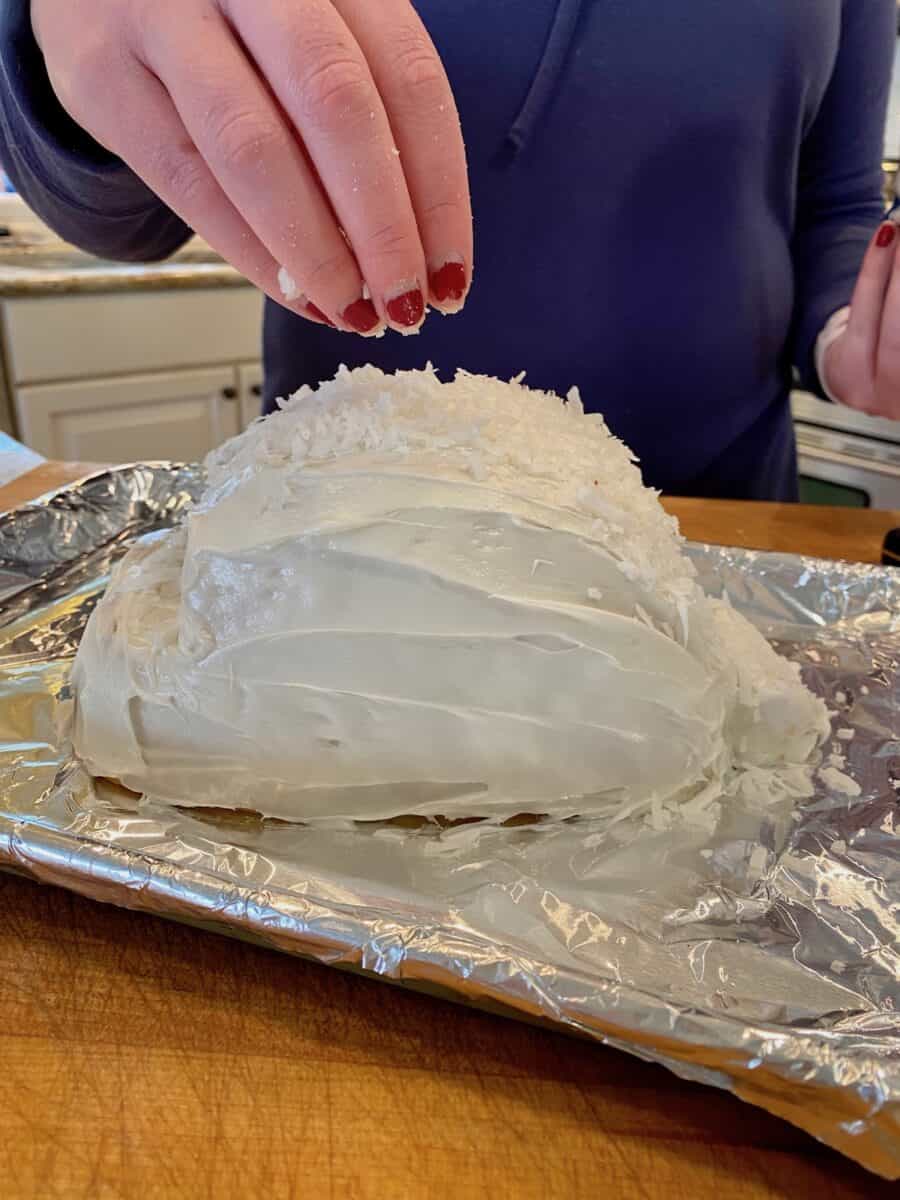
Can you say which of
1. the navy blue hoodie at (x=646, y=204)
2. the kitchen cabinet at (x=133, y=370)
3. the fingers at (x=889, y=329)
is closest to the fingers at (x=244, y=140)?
the navy blue hoodie at (x=646, y=204)

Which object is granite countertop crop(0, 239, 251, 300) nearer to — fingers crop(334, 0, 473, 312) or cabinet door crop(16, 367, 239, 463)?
cabinet door crop(16, 367, 239, 463)

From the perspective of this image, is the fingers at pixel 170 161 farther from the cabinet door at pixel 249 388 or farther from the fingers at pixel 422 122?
the cabinet door at pixel 249 388

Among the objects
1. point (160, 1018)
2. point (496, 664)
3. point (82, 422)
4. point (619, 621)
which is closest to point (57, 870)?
point (160, 1018)

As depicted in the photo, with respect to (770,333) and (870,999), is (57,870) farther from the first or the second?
(770,333)

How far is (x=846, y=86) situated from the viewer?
1346mm

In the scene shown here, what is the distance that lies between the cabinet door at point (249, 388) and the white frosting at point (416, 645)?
1941mm

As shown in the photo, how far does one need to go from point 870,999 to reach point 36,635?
885 millimetres

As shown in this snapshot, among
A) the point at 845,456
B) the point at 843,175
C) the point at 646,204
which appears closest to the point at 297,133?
the point at 646,204

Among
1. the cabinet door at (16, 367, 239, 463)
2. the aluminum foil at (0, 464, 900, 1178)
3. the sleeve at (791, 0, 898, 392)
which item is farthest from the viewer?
the cabinet door at (16, 367, 239, 463)

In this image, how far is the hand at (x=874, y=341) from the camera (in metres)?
1.09

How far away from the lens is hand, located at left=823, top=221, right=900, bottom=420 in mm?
1094

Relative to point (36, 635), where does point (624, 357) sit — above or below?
above

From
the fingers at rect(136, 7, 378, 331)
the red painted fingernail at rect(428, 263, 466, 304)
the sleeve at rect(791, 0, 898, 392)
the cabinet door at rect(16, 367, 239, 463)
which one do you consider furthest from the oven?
the fingers at rect(136, 7, 378, 331)

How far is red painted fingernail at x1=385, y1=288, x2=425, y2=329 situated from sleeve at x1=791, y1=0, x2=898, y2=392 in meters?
0.90
